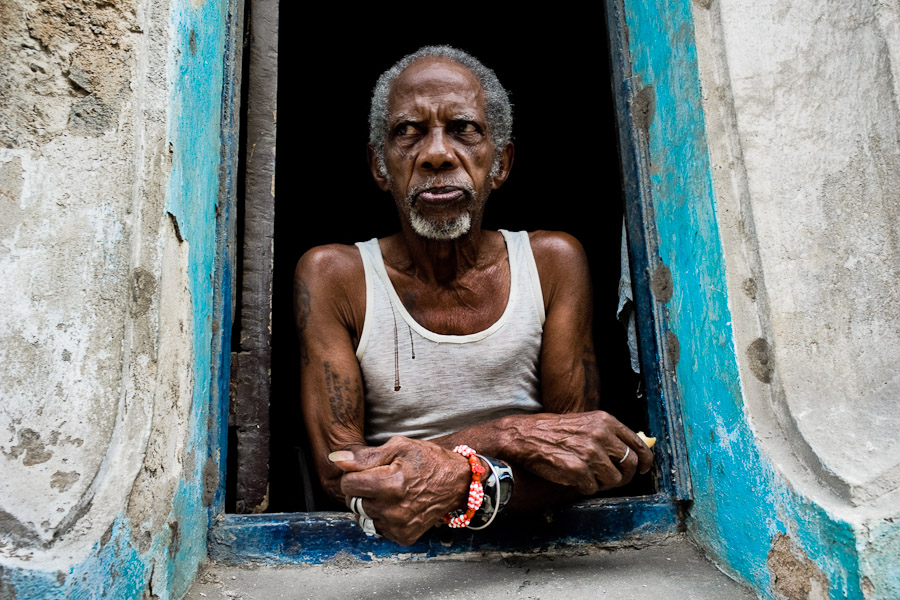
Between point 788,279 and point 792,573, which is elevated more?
point 788,279

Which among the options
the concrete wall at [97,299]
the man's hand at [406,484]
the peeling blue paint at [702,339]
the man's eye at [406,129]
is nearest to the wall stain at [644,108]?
the peeling blue paint at [702,339]

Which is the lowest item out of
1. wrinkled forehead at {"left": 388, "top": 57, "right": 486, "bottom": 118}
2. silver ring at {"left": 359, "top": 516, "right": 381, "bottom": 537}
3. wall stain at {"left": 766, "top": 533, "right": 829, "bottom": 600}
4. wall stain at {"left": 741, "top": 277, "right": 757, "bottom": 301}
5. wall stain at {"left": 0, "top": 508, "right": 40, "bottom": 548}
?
wall stain at {"left": 766, "top": 533, "right": 829, "bottom": 600}

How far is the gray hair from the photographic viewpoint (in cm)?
209

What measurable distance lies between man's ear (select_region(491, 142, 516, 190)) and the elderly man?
0.15 ft

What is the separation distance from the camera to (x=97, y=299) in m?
1.16

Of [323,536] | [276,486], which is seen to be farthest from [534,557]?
[276,486]

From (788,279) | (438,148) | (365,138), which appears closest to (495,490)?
(788,279)

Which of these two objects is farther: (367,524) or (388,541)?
(388,541)

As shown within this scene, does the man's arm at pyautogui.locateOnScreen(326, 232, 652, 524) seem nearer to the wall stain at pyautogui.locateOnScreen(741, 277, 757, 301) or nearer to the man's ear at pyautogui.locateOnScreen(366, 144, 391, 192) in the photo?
the wall stain at pyautogui.locateOnScreen(741, 277, 757, 301)

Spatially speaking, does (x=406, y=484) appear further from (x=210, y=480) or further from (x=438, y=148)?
(x=438, y=148)

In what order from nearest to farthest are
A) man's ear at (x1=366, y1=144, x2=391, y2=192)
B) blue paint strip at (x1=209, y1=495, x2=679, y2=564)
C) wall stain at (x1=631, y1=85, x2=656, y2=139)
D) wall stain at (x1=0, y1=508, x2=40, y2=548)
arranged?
wall stain at (x1=0, y1=508, x2=40, y2=548)
blue paint strip at (x1=209, y1=495, x2=679, y2=564)
wall stain at (x1=631, y1=85, x2=656, y2=139)
man's ear at (x1=366, y1=144, x2=391, y2=192)

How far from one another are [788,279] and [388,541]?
3.38ft

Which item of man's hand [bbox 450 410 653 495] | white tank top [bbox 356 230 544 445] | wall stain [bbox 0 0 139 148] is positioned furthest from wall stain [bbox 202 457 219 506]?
wall stain [bbox 0 0 139 148]

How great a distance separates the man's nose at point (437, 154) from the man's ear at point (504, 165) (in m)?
0.26
